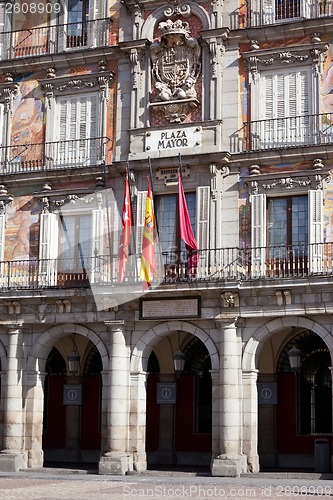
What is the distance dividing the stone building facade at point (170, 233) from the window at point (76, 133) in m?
0.05

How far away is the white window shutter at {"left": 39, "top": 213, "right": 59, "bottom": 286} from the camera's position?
1169 inches

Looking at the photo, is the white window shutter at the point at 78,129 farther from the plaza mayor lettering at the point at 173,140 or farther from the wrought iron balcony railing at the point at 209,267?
the wrought iron balcony railing at the point at 209,267

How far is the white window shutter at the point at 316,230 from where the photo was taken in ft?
87.6

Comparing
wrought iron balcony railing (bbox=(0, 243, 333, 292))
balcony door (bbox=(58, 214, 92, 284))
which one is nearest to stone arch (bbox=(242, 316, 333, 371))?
wrought iron balcony railing (bbox=(0, 243, 333, 292))

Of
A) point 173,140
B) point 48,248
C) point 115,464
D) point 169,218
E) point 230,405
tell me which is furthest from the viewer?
point 48,248

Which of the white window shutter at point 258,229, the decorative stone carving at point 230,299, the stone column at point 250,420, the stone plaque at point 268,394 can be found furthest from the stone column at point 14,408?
the white window shutter at point 258,229

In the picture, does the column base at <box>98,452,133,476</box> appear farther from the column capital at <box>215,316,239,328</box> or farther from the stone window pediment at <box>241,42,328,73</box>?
the stone window pediment at <box>241,42,328,73</box>

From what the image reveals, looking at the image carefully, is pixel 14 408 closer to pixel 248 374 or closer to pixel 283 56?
pixel 248 374

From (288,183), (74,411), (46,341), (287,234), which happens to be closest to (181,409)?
(74,411)

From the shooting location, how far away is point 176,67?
29375mm

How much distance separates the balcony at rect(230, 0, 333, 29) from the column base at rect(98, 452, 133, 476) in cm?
1295

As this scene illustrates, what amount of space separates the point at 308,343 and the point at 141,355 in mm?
5331

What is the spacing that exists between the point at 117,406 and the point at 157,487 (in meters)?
4.92

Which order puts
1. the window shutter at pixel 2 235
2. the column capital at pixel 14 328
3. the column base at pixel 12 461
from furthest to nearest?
the window shutter at pixel 2 235
the column capital at pixel 14 328
the column base at pixel 12 461
